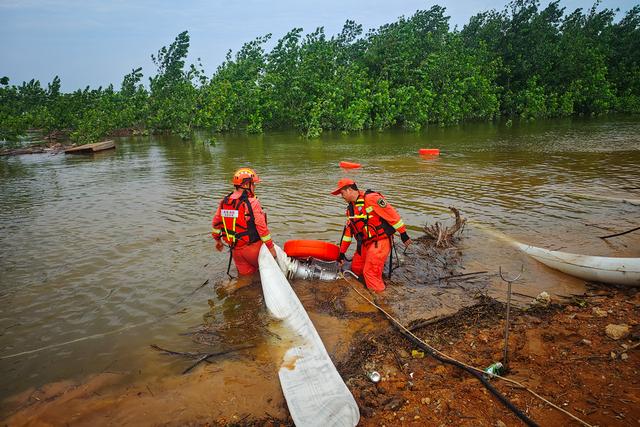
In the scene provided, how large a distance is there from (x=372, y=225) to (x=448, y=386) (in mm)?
2719

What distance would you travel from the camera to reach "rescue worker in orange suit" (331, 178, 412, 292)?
580cm

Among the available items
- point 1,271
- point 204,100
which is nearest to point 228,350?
point 1,271

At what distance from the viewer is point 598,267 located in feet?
19.1

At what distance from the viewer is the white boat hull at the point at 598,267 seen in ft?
18.2

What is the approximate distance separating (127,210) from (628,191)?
14869 mm

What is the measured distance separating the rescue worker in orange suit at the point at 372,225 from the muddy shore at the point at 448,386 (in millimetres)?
1284

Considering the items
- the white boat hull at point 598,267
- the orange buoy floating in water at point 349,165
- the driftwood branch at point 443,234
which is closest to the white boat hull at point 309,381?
the driftwood branch at point 443,234

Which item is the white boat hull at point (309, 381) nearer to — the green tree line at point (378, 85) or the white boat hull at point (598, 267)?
the white boat hull at point (598, 267)

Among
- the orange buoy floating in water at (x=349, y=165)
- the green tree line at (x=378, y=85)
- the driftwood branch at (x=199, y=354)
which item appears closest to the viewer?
the driftwood branch at (x=199, y=354)

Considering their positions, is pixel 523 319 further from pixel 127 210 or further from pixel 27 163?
pixel 27 163

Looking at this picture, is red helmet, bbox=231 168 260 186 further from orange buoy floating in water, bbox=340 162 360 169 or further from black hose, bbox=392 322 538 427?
orange buoy floating in water, bbox=340 162 360 169

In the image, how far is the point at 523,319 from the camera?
4891 millimetres

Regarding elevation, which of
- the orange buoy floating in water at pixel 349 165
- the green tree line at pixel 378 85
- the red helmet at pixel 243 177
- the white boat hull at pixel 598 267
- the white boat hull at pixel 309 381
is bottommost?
the white boat hull at pixel 309 381

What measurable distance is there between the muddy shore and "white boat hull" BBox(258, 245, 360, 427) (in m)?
0.16
